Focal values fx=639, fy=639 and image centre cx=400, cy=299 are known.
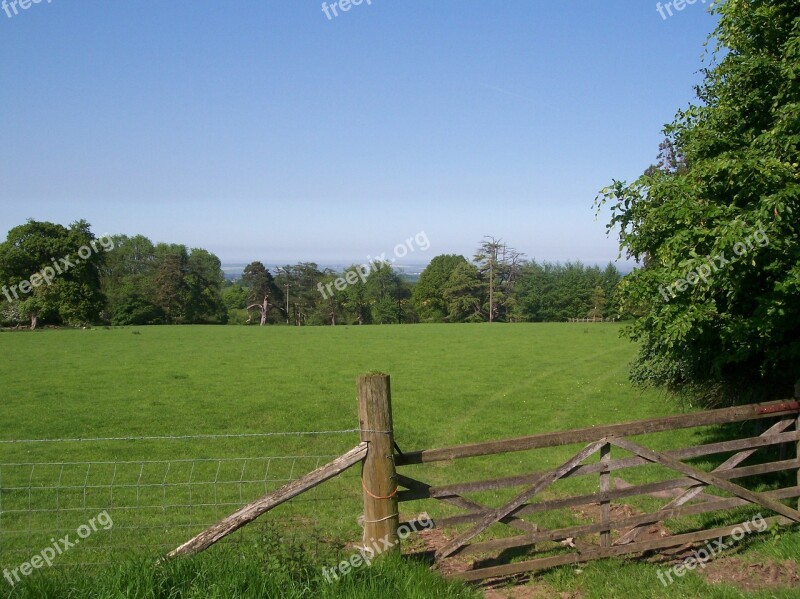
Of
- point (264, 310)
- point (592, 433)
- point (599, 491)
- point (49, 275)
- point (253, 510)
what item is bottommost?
point (599, 491)

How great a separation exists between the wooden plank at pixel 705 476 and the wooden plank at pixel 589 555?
31 cm

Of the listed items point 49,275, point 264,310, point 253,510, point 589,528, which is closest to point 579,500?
point 589,528

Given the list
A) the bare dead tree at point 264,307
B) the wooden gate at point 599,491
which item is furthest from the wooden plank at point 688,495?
the bare dead tree at point 264,307

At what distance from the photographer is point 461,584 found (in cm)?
704

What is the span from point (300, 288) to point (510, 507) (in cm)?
10086

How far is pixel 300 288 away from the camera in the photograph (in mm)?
106562

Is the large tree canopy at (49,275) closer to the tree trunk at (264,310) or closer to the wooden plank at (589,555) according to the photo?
the tree trunk at (264,310)

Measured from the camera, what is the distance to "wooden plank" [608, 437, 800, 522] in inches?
298

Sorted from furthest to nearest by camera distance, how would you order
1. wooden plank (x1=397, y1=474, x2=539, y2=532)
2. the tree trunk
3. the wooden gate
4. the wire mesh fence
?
the tree trunk
the wire mesh fence
the wooden gate
wooden plank (x1=397, y1=474, x2=539, y2=532)

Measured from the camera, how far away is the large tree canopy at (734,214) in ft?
29.4

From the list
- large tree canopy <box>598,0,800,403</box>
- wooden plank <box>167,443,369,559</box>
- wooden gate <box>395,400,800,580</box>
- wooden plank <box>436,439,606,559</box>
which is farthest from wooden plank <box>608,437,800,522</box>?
wooden plank <box>167,443,369,559</box>

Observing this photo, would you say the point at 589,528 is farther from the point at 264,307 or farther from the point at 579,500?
the point at 264,307

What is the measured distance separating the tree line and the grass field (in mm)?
24305

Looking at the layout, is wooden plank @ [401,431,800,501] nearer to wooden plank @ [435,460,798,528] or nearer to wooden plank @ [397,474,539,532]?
wooden plank @ [397,474,539,532]
